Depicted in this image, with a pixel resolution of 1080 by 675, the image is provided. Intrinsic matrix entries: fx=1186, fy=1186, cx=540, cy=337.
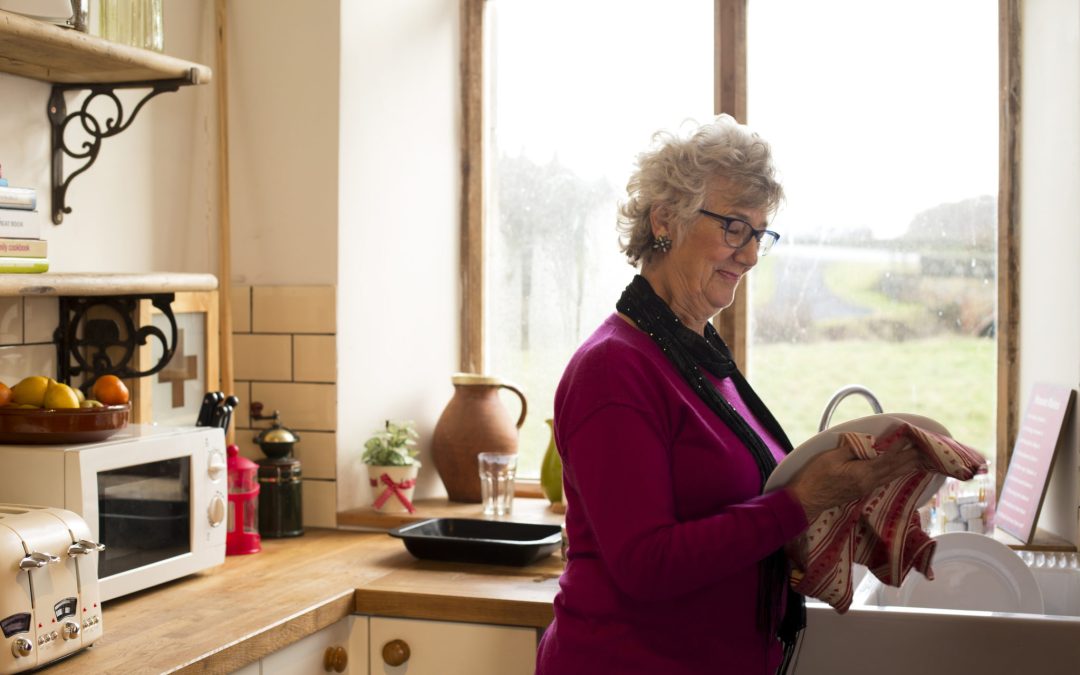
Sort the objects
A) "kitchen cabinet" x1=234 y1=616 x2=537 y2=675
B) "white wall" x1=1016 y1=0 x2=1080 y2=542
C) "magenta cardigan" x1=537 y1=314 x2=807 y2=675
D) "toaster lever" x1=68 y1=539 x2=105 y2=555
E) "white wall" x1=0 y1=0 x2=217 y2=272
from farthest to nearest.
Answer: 1. "white wall" x1=1016 y1=0 x2=1080 y2=542
2. "white wall" x1=0 y1=0 x2=217 y2=272
3. "kitchen cabinet" x1=234 y1=616 x2=537 y2=675
4. "toaster lever" x1=68 y1=539 x2=105 y2=555
5. "magenta cardigan" x1=537 y1=314 x2=807 y2=675

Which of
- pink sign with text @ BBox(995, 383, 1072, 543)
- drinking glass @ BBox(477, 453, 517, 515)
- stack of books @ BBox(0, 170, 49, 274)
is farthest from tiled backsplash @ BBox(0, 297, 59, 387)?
pink sign with text @ BBox(995, 383, 1072, 543)

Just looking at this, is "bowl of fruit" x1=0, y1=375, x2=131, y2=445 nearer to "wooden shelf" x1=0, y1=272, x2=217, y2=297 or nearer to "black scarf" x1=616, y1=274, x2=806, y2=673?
"wooden shelf" x1=0, y1=272, x2=217, y2=297

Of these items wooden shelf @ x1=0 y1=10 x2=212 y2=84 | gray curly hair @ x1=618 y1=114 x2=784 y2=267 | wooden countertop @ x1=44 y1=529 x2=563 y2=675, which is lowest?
wooden countertop @ x1=44 y1=529 x2=563 y2=675

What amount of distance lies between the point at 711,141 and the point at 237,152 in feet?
4.61

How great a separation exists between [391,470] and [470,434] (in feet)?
0.73

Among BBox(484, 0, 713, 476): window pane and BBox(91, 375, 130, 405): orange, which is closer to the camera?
BBox(91, 375, 130, 405): orange

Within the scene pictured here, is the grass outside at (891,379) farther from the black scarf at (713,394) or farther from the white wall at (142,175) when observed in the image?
the white wall at (142,175)

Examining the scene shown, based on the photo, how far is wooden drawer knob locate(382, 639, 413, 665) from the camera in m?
2.00

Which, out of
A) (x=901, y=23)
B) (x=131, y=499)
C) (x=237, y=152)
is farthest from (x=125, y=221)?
(x=901, y=23)

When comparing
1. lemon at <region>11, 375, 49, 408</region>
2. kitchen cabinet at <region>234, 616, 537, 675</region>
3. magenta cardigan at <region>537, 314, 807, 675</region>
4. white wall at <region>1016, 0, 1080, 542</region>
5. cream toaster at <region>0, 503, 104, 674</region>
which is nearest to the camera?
magenta cardigan at <region>537, 314, 807, 675</region>

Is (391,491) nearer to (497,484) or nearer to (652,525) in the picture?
(497,484)

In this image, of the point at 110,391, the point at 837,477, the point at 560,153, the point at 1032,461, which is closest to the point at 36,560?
the point at 110,391

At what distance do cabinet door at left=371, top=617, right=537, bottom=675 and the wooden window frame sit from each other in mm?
986

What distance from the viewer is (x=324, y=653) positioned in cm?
196
